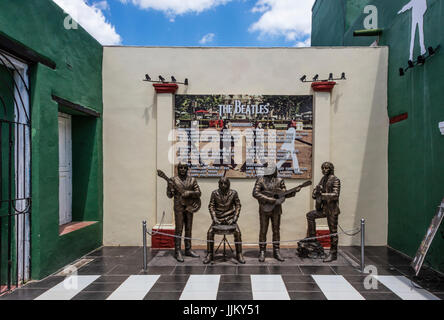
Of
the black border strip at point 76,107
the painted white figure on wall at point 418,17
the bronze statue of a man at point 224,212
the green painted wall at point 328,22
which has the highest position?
the green painted wall at point 328,22

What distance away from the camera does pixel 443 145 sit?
4.72 metres

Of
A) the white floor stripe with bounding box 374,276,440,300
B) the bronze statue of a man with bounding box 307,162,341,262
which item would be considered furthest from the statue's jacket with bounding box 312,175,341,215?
the white floor stripe with bounding box 374,276,440,300


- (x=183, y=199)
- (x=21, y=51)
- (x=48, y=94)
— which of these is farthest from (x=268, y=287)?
(x=21, y=51)

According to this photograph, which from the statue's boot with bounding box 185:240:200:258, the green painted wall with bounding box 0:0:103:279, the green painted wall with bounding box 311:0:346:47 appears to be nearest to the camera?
the green painted wall with bounding box 0:0:103:279

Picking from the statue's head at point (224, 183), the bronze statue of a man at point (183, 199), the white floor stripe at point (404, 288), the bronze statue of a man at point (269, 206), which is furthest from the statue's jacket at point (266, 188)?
the white floor stripe at point (404, 288)

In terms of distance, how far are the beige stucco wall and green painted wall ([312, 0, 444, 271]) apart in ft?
0.94

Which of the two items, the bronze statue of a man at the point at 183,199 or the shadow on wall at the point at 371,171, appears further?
the shadow on wall at the point at 371,171

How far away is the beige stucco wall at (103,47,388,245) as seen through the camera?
20.8ft

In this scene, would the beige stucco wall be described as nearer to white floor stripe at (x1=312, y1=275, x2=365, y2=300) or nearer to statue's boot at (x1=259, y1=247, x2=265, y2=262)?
statue's boot at (x1=259, y1=247, x2=265, y2=262)

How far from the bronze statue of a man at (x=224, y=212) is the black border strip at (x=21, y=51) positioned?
136 inches

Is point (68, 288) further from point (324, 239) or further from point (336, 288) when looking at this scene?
point (324, 239)

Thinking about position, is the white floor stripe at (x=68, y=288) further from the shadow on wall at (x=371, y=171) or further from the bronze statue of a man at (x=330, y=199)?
the shadow on wall at (x=371, y=171)

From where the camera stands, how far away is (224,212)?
534cm

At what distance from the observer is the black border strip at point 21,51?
148 inches
